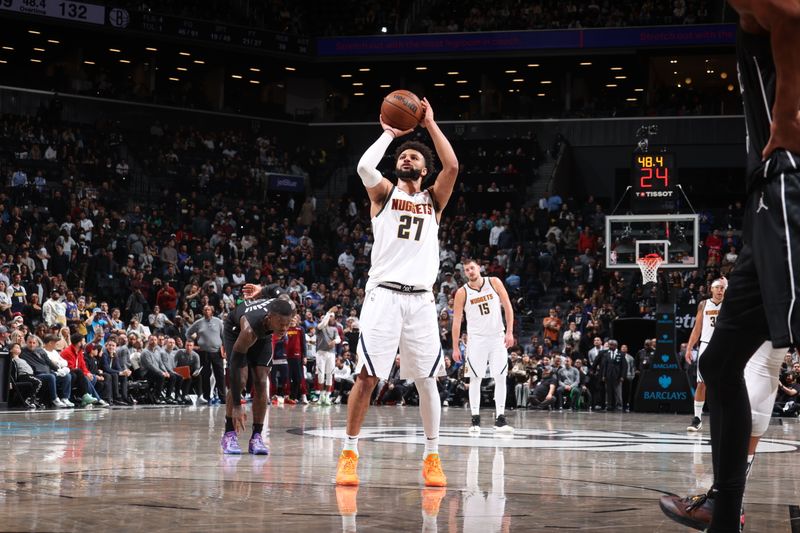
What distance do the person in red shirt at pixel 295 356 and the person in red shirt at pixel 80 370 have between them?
4.09 meters

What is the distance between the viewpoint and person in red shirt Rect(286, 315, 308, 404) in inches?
832

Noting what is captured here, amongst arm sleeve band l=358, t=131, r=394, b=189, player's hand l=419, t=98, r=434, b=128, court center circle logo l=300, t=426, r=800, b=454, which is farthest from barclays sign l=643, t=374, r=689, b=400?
arm sleeve band l=358, t=131, r=394, b=189

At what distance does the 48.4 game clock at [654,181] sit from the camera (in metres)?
21.9

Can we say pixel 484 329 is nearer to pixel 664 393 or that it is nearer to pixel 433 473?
pixel 433 473

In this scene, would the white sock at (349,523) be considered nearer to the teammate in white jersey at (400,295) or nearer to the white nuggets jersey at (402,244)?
the teammate in white jersey at (400,295)

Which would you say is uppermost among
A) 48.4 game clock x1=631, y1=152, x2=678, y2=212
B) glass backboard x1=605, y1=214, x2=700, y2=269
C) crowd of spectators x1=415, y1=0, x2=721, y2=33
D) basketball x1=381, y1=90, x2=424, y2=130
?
crowd of spectators x1=415, y1=0, x2=721, y2=33

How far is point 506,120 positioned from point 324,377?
1950 centimetres

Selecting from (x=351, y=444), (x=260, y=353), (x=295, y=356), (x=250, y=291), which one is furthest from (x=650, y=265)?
(x=351, y=444)

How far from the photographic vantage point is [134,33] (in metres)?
36.9

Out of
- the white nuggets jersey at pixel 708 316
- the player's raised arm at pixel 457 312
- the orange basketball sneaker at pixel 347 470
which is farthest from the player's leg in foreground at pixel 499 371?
the orange basketball sneaker at pixel 347 470

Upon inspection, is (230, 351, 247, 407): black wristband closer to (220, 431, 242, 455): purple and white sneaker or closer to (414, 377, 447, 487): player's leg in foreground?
(220, 431, 242, 455): purple and white sneaker

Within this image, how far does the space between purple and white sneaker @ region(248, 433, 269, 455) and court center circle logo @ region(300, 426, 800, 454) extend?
1905 millimetres

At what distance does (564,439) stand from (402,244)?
5.25 metres

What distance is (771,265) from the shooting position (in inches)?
147
